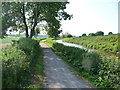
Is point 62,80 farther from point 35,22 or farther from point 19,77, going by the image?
point 35,22

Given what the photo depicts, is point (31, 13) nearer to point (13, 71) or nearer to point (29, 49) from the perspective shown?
point (29, 49)

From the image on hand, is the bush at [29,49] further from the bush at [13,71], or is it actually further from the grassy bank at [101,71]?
the grassy bank at [101,71]

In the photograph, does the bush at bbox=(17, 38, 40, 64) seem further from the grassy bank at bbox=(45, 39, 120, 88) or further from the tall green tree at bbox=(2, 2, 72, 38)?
the tall green tree at bbox=(2, 2, 72, 38)

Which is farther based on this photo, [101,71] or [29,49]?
[29,49]

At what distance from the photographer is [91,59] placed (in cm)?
711

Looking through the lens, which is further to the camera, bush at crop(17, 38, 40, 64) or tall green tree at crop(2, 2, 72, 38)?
tall green tree at crop(2, 2, 72, 38)

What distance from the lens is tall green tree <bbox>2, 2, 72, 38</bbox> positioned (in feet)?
56.7

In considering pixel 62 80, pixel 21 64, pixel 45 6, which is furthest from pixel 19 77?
pixel 45 6

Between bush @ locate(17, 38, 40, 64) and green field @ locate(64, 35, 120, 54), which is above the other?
bush @ locate(17, 38, 40, 64)

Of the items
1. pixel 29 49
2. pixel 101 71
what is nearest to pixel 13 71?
pixel 29 49

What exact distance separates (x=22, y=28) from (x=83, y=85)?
19.6m

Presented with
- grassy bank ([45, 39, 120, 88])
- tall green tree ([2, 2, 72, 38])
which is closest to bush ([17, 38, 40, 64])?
grassy bank ([45, 39, 120, 88])

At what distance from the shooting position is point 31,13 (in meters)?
21.4

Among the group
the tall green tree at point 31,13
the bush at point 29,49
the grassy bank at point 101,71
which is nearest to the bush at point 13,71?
the bush at point 29,49
